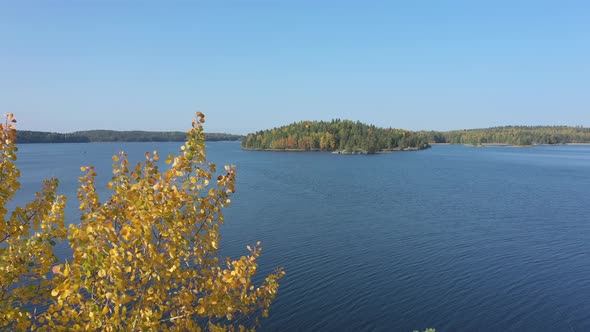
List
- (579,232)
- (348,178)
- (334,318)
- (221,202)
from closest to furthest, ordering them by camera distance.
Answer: (221,202), (334,318), (579,232), (348,178)

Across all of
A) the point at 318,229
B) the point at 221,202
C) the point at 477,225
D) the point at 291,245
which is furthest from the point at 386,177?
the point at 221,202

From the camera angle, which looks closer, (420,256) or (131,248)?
(131,248)

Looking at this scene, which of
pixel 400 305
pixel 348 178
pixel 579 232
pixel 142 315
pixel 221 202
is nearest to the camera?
pixel 142 315

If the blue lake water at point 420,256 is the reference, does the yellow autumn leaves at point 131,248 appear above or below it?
above

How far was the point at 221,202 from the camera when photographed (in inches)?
292

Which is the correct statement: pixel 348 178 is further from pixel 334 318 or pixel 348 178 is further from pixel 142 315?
pixel 142 315

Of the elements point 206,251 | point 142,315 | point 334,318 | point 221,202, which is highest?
point 221,202

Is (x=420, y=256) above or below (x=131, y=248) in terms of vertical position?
below

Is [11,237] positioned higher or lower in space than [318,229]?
higher

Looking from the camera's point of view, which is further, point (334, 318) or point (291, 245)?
point (291, 245)

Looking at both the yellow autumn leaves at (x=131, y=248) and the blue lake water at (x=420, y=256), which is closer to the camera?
the yellow autumn leaves at (x=131, y=248)

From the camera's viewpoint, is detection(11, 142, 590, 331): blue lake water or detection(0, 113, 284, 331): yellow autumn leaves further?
detection(11, 142, 590, 331): blue lake water

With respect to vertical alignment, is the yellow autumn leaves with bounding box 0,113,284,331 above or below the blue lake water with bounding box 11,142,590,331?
above

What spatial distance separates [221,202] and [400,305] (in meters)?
19.5
